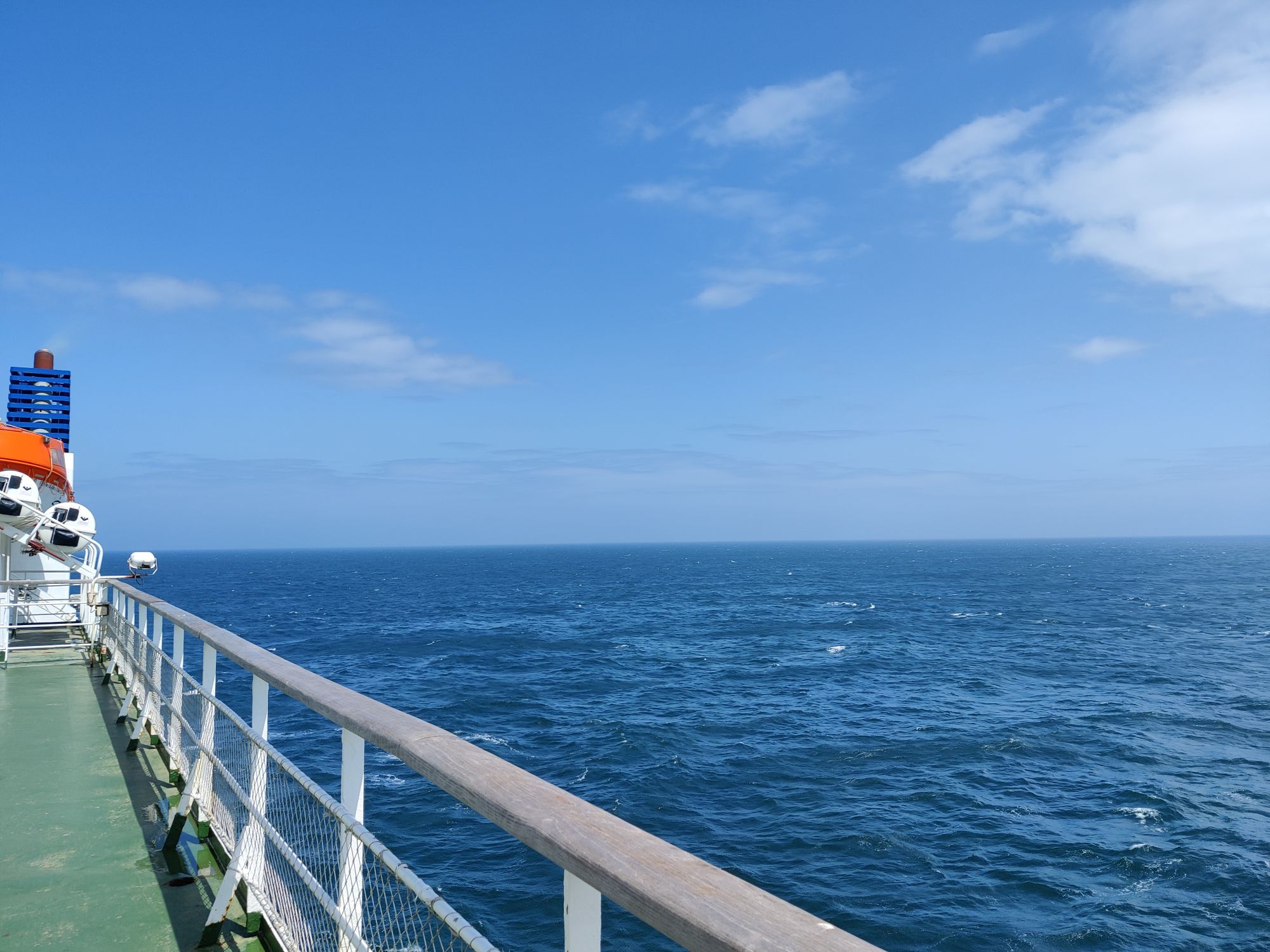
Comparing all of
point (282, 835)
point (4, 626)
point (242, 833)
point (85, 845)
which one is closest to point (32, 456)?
point (4, 626)

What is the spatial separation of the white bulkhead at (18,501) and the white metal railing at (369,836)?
7.71 metres

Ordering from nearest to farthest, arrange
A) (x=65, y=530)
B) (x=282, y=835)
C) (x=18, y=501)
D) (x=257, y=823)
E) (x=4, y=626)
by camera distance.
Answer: (x=282, y=835) < (x=257, y=823) < (x=4, y=626) < (x=18, y=501) < (x=65, y=530)

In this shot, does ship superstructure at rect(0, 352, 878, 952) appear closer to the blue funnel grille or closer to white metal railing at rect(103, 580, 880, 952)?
white metal railing at rect(103, 580, 880, 952)

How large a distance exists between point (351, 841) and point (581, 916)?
1.36 m

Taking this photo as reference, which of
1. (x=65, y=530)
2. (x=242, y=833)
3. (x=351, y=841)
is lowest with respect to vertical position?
(x=242, y=833)

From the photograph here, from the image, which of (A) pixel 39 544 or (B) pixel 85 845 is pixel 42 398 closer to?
(A) pixel 39 544

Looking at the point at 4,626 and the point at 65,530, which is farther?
the point at 65,530

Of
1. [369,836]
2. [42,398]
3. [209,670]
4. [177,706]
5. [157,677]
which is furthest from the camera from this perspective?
[42,398]

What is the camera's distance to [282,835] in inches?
125

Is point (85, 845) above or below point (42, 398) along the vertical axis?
below

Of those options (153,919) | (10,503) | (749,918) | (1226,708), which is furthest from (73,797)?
(1226,708)

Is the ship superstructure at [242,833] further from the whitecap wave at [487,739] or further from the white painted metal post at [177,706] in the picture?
the whitecap wave at [487,739]

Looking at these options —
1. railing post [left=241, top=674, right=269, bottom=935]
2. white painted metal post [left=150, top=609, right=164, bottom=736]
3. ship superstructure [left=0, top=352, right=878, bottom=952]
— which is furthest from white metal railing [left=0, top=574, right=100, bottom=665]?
railing post [left=241, top=674, right=269, bottom=935]

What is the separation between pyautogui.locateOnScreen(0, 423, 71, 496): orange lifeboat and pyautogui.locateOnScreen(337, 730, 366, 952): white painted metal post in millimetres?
12494
